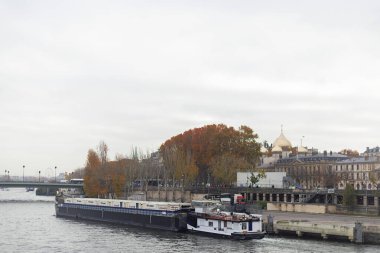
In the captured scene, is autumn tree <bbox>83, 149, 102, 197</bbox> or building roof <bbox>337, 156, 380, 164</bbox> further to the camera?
building roof <bbox>337, 156, 380, 164</bbox>

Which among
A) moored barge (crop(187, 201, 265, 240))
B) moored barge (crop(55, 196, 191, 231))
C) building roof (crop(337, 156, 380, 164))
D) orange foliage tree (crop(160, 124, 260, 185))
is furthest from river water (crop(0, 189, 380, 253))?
building roof (crop(337, 156, 380, 164))

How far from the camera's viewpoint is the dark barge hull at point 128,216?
303 feet

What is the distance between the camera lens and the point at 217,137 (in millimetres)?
173125

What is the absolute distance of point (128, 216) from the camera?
10669 centimetres

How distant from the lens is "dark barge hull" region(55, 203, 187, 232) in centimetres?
9225

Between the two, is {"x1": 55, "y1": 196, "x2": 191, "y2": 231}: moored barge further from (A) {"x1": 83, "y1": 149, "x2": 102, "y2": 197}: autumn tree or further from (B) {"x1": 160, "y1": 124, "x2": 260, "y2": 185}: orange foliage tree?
(B) {"x1": 160, "y1": 124, "x2": 260, "y2": 185}: orange foliage tree

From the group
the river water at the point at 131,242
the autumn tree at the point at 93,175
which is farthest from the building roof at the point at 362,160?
the river water at the point at 131,242

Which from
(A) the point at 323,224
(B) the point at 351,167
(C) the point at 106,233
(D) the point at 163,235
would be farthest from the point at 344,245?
(B) the point at 351,167

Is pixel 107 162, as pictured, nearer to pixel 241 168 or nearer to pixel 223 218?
pixel 241 168

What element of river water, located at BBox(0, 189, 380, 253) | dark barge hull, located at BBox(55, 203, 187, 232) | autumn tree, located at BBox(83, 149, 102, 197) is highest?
autumn tree, located at BBox(83, 149, 102, 197)

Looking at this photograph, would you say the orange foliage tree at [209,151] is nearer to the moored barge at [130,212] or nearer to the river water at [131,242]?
the moored barge at [130,212]

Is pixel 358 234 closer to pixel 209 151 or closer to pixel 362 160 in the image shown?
pixel 209 151

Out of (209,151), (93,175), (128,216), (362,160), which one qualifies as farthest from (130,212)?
(362,160)

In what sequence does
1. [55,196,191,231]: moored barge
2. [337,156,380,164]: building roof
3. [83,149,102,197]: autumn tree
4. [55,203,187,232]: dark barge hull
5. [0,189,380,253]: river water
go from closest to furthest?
[0,189,380,253]: river water, [55,203,187,232]: dark barge hull, [55,196,191,231]: moored barge, [83,149,102,197]: autumn tree, [337,156,380,164]: building roof
